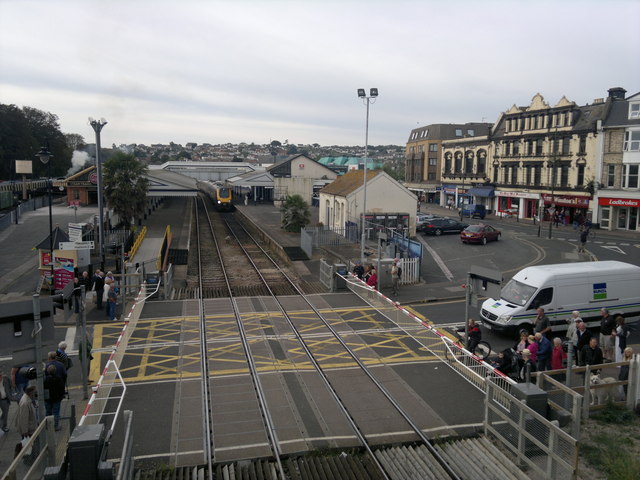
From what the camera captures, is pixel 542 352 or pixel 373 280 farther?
pixel 373 280

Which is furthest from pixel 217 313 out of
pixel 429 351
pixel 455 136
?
pixel 455 136

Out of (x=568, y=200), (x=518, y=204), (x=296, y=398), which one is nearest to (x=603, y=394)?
(x=296, y=398)

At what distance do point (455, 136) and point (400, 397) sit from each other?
2827 inches

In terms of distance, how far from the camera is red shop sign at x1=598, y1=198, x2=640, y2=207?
4212cm

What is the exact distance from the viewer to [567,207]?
49.9 meters

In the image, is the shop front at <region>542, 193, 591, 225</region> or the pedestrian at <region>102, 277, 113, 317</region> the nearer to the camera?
the pedestrian at <region>102, 277, 113, 317</region>

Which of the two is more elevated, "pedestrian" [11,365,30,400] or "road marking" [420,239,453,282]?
"pedestrian" [11,365,30,400]

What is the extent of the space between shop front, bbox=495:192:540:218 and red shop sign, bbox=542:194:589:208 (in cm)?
153

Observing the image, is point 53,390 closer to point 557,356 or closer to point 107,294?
point 107,294

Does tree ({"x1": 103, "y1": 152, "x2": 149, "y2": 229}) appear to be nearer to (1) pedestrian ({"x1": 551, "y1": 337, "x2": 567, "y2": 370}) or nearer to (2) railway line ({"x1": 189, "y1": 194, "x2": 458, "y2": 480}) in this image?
(2) railway line ({"x1": 189, "y1": 194, "x2": 458, "y2": 480})

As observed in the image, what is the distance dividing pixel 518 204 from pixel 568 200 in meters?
8.04

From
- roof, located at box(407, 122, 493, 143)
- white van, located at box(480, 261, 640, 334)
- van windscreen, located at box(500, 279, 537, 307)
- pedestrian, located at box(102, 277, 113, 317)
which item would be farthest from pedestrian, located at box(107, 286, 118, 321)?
roof, located at box(407, 122, 493, 143)

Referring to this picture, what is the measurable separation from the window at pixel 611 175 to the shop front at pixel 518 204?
833 cm

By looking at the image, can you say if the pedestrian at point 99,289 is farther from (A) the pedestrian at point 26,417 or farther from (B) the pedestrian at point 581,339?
(B) the pedestrian at point 581,339
